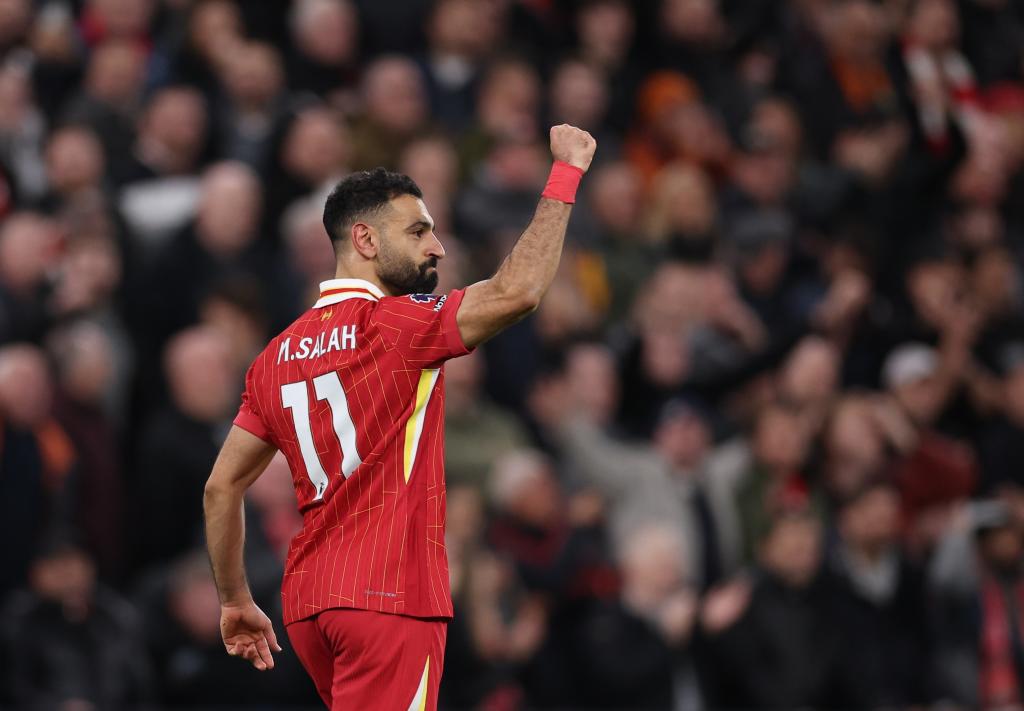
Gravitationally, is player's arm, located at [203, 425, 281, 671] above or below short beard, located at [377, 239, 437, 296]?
below

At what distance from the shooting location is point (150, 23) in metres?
12.2

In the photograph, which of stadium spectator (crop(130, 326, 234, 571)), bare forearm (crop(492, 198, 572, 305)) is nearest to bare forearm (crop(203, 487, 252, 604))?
bare forearm (crop(492, 198, 572, 305))

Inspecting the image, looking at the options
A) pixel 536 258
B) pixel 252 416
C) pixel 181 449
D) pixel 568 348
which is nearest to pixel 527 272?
pixel 536 258

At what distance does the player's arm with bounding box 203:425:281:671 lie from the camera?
5.32 m

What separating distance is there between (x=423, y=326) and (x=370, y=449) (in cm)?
41

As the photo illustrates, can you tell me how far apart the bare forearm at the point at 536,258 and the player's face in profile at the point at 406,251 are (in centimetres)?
43

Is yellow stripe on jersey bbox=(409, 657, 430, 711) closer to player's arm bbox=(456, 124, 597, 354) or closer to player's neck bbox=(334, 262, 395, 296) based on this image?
player's arm bbox=(456, 124, 597, 354)

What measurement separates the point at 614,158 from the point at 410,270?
8.14 metres

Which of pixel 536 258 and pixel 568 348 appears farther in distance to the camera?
pixel 568 348

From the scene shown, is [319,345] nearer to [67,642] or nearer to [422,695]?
[422,695]

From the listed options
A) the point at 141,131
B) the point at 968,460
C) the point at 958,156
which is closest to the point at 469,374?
the point at 141,131

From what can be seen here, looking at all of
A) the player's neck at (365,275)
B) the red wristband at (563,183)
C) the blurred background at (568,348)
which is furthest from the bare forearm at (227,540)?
the blurred background at (568,348)

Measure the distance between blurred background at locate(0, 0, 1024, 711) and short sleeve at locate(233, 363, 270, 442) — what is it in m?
3.88

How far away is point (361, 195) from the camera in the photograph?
5176mm
